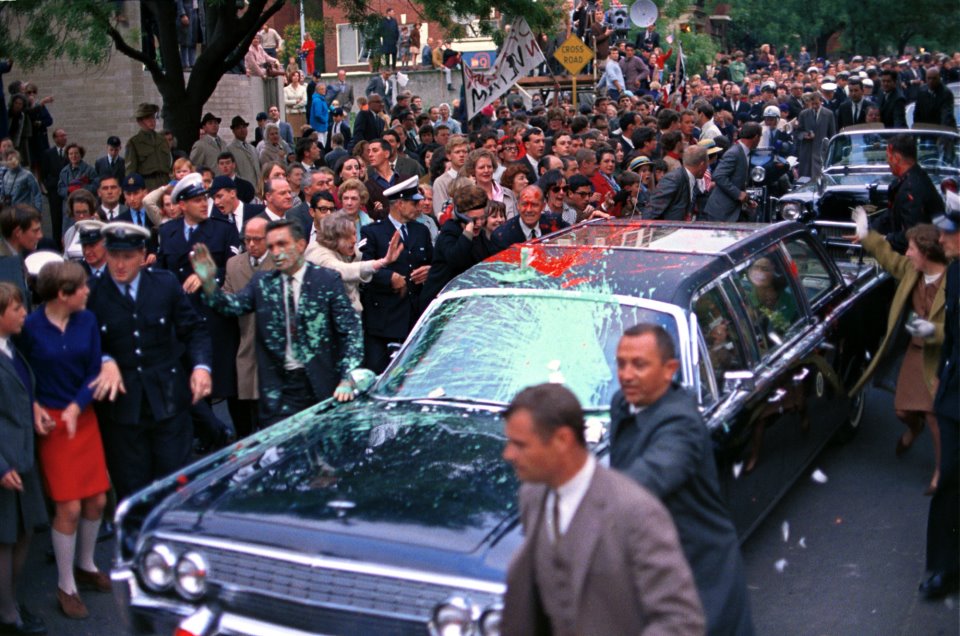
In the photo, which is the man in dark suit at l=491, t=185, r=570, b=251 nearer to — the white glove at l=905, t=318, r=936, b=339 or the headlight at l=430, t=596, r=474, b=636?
the white glove at l=905, t=318, r=936, b=339

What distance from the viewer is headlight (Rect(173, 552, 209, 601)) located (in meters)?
4.40

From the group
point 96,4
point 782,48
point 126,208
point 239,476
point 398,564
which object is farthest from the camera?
point 782,48

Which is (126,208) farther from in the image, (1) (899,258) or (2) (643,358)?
(2) (643,358)

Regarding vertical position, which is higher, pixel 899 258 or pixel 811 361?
pixel 899 258

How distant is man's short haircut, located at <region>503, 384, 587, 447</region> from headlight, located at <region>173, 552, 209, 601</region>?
1.80 metres

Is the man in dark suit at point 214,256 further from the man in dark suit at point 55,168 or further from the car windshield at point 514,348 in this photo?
the man in dark suit at point 55,168

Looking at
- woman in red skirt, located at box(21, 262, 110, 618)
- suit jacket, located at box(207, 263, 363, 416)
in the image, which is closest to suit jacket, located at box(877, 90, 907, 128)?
suit jacket, located at box(207, 263, 363, 416)

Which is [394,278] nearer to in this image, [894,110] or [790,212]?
[790,212]

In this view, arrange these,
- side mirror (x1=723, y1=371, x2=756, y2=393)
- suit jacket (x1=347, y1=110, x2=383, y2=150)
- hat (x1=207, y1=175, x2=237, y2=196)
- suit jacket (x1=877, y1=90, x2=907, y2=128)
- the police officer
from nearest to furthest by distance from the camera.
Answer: side mirror (x1=723, y1=371, x2=756, y2=393)
hat (x1=207, y1=175, x2=237, y2=196)
the police officer
suit jacket (x1=347, y1=110, x2=383, y2=150)
suit jacket (x1=877, y1=90, x2=907, y2=128)

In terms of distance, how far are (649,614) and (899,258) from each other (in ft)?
15.8

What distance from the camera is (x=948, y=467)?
18.3ft

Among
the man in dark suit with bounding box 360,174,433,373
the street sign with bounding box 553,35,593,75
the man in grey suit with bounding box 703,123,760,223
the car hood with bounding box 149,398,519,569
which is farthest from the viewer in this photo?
the street sign with bounding box 553,35,593,75

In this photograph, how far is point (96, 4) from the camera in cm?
1157

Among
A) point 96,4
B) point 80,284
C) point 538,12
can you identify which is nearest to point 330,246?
point 80,284
